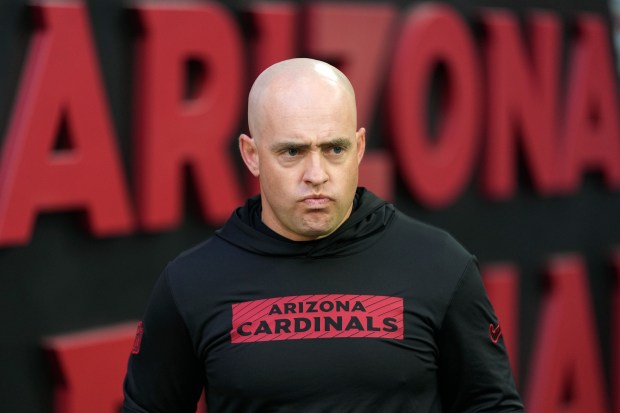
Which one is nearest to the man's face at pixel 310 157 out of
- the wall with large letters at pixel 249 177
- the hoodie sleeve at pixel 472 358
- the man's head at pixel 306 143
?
the man's head at pixel 306 143

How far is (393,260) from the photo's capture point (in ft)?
7.41

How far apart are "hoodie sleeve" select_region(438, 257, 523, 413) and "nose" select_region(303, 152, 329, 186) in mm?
330

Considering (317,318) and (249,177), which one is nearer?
(317,318)

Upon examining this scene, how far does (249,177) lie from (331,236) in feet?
8.51

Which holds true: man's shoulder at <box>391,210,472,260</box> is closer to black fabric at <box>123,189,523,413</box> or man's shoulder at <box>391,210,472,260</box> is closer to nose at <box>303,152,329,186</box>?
black fabric at <box>123,189,523,413</box>

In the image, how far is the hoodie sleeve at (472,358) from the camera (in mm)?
2205

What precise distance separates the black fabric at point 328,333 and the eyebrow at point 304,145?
175 mm

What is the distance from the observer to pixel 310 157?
2168mm

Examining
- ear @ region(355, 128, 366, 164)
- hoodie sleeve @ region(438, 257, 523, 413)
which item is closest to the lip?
ear @ region(355, 128, 366, 164)

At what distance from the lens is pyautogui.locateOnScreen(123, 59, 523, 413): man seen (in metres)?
2.15

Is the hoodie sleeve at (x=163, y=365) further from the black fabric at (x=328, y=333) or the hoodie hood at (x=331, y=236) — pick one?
the hoodie hood at (x=331, y=236)

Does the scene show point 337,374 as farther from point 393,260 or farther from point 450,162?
point 450,162

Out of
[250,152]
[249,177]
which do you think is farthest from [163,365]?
[249,177]

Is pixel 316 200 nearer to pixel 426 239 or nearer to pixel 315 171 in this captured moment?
pixel 315 171
